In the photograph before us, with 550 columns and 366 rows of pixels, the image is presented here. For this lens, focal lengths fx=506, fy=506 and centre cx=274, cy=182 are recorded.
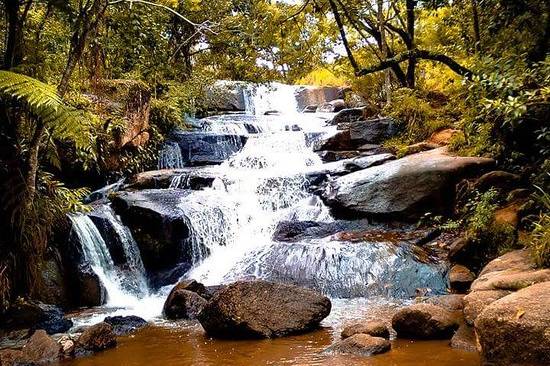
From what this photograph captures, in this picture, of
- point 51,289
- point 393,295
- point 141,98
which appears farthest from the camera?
point 141,98

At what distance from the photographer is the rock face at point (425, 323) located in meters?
4.86

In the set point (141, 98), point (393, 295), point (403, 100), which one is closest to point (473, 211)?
point (393, 295)

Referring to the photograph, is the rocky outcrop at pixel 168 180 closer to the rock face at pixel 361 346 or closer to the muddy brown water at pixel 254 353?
the muddy brown water at pixel 254 353

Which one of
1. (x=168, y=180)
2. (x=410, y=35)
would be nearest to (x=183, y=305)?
(x=168, y=180)

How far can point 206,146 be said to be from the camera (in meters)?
15.6

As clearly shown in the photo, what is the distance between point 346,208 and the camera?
34.1ft

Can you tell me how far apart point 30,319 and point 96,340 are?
5.75 feet

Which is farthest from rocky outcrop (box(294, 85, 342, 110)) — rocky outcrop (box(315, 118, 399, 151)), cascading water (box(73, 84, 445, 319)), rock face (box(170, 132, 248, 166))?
rocky outcrop (box(315, 118, 399, 151))

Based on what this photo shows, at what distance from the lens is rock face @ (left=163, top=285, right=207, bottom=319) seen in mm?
6863

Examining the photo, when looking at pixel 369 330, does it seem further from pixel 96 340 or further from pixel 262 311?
pixel 96 340

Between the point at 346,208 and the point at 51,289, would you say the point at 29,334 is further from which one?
the point at 346,208

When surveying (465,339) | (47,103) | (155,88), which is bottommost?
(465,339)

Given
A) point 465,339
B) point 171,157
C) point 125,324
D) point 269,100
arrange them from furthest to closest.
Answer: point 269,100, point 171,157, point 125,324, point 465,339

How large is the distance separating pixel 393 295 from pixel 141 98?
→ 28.7 ft
